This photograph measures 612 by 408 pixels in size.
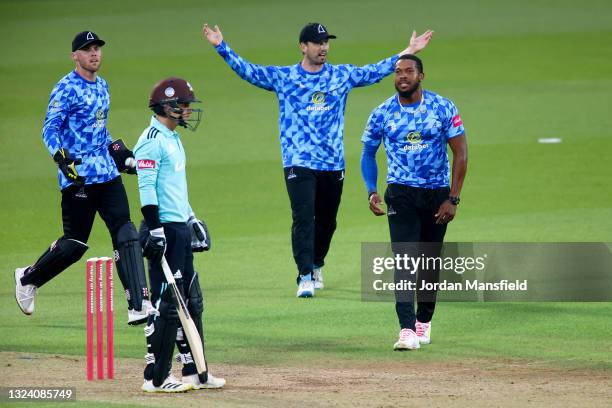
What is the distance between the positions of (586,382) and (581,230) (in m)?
6.07

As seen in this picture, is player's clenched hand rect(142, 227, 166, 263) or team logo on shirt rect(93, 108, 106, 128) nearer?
player's clenched hand rect(142, 227, 166, 263)

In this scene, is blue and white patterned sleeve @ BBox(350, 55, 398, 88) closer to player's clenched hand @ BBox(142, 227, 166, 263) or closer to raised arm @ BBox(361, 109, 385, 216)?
raised arm @ BBox(361, 109, 385, 216)

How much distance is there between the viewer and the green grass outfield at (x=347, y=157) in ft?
36.4

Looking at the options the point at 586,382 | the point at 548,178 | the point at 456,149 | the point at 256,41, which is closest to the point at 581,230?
the point at 548,178

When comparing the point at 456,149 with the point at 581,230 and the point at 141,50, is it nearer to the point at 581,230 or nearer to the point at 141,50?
the point at 581,230

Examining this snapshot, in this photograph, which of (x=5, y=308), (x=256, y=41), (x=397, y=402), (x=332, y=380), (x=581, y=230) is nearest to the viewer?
(x=397, y=402)

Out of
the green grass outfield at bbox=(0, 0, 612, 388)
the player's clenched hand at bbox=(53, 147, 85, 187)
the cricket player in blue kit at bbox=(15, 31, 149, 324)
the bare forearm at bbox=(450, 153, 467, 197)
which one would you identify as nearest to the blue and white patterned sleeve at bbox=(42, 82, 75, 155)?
the cricket player in blue kit at bbox=(15, 31, 149, 324)

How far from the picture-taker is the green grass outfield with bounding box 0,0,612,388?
11.1 meters

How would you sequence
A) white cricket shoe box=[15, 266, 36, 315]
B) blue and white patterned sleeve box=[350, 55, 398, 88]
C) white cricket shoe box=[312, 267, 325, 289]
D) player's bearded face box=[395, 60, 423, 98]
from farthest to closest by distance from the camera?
1. white cricket shoe box=[312, 267, 325, 289]
2. blue and white patterned sleeve box=[350, 55, 398, 88]
3. white cricket shoe box=[15, 266, 36, 315]
4. player's bearded face box=[395, 60, 423, 98]

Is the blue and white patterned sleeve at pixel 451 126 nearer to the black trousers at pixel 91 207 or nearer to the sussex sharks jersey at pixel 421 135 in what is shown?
the sussex sharks jersey at pixel 421 135

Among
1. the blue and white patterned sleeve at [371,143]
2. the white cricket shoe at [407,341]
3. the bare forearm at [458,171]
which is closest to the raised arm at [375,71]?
the blue and white patterned sleeve at [371,143]

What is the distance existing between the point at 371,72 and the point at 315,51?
58 cm

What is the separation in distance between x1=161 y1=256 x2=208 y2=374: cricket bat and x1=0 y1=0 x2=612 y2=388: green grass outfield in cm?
135

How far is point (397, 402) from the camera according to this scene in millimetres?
8664
